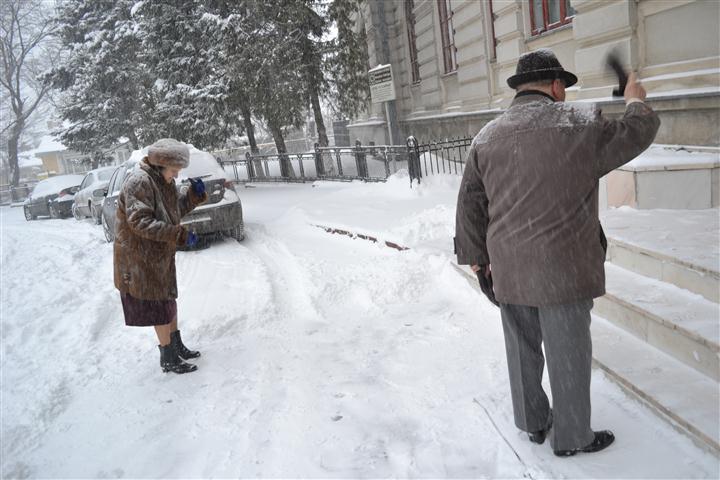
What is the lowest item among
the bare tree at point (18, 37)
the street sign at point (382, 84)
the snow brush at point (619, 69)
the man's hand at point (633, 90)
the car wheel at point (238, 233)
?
the car wheel at point (238, 233)

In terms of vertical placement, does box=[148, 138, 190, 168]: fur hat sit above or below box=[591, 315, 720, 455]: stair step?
above

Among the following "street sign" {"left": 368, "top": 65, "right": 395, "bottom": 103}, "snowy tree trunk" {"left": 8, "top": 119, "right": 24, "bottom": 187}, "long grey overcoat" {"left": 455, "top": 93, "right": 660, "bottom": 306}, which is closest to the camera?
"long grey overcoat" {"left": 455, "top": 93, "right": 660, "bottom": 306}

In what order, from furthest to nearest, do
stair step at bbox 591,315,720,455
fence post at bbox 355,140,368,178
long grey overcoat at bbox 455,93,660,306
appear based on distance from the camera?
fence post at bbox 355,140,368,178
stair step at bbox 591,315,720,455
long grey overcoat at bbox 455,93,660,306

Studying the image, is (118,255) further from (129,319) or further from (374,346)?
(374,346)

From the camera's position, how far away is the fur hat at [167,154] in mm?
4227

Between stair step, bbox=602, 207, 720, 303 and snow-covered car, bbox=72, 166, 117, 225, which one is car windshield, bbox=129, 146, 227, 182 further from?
snow-covered car, bbox=72, 166, 117, 225

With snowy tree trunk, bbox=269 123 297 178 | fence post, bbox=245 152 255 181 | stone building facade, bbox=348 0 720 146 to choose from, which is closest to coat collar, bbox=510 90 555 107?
stone building facade, bbox=348 0 720 146

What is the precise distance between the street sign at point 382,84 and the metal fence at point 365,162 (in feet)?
3.53

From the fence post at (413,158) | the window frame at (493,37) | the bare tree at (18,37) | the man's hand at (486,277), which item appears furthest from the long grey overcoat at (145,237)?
the bare tree at (18,37)

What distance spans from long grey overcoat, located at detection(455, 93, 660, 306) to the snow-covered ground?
98cm

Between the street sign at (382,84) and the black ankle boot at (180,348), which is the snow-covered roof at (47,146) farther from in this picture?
the black ankle boot at (180,348)

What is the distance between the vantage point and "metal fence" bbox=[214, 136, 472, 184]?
10891 millimetres

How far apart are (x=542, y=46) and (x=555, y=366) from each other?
29.3ft

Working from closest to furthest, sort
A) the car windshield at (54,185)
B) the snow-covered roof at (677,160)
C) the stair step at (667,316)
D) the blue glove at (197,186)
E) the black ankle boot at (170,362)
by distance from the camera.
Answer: the stair step at (667,316)
the black ankle boot at (170,362)
the blue glove at (197,186)
the snow-covered roof at (677,160)
the car windshield at (54,185)
